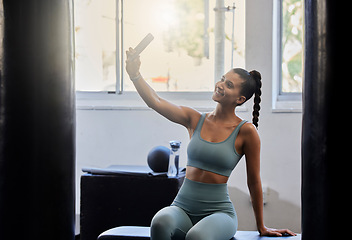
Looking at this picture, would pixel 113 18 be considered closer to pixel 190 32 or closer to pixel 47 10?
pixel 190 32

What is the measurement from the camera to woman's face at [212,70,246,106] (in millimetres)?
1870

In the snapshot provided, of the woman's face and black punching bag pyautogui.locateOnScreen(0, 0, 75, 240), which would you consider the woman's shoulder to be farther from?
black punching bag pyautogui.locateOnScreen(0, 0, 75, 240)

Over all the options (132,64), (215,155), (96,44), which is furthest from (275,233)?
(96,44)

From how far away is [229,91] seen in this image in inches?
73.7

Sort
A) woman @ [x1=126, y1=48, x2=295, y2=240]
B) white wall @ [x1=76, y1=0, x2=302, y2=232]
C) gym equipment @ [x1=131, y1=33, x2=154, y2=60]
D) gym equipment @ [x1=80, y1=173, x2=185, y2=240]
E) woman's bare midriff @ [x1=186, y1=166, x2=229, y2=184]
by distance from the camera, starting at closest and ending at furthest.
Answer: gym equipment @ [x1=131, y1=33, x2=154, y2=60] → woman @ [x1=126, y1=48, x2=295, y2=240] → woman's bare midriff @ [x1=186, y1=166, x2=229, y2=184] → gym equipment @ [x1=80, y1=173, x2=185, y2=240] → white wall @ [x1=76, y1=0, x2=302, y2=232]

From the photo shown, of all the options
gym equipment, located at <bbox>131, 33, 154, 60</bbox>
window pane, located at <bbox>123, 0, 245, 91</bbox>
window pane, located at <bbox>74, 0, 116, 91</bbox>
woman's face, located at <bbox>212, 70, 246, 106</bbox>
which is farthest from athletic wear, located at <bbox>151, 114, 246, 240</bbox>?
window pane, located at <bbox>74, 0, 116, 91</bbox>

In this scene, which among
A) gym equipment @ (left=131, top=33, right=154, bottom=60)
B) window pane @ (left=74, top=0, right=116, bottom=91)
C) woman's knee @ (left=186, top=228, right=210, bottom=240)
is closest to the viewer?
gym equipment @ (left=131, top=33, right=154, bottom=60)

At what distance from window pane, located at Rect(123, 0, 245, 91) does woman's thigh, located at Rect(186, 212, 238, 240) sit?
6.19ft

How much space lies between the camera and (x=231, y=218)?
1751 millimetres

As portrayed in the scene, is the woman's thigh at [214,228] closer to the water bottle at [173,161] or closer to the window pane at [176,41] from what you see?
the water bottle at [173,161]

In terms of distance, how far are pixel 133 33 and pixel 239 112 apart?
1.04m

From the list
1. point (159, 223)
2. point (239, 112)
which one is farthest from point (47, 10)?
point (239, 112)

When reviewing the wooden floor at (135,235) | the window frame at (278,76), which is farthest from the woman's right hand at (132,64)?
the window frame at (278,76)

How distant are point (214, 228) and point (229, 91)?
578 millimetres
